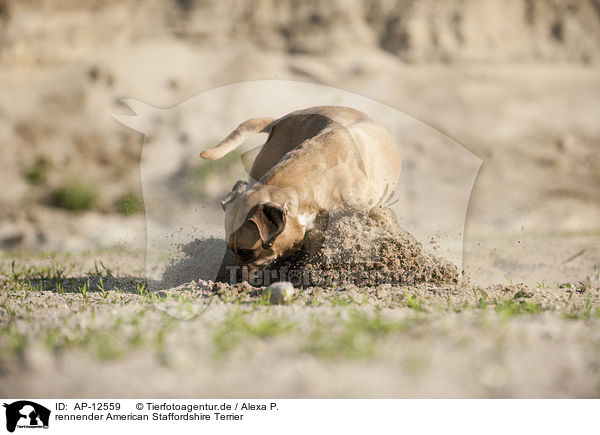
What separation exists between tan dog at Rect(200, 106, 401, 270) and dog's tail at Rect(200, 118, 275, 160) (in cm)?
1

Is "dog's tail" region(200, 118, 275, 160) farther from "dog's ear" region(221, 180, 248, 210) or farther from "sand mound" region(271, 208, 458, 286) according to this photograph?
"sand mound" region(271, 208, 458, 286)

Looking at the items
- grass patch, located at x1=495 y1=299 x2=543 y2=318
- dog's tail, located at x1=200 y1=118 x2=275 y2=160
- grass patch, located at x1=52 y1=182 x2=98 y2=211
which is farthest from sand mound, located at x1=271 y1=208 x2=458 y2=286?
grass patch, located at x1=52 y1=182 x2=98 y2=211

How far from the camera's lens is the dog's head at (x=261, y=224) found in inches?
140

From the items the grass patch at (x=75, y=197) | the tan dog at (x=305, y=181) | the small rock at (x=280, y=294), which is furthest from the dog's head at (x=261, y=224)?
the grass patch at (x=75, y=197)

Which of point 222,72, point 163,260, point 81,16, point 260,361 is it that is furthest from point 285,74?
point 260,361

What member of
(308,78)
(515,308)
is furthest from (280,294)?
(308,78)

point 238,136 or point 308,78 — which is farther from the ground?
point 308,78

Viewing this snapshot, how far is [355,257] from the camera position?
13.0 ft

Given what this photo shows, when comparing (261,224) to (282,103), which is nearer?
(261,224)

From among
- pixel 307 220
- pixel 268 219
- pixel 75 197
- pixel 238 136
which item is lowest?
pixel 268 219
